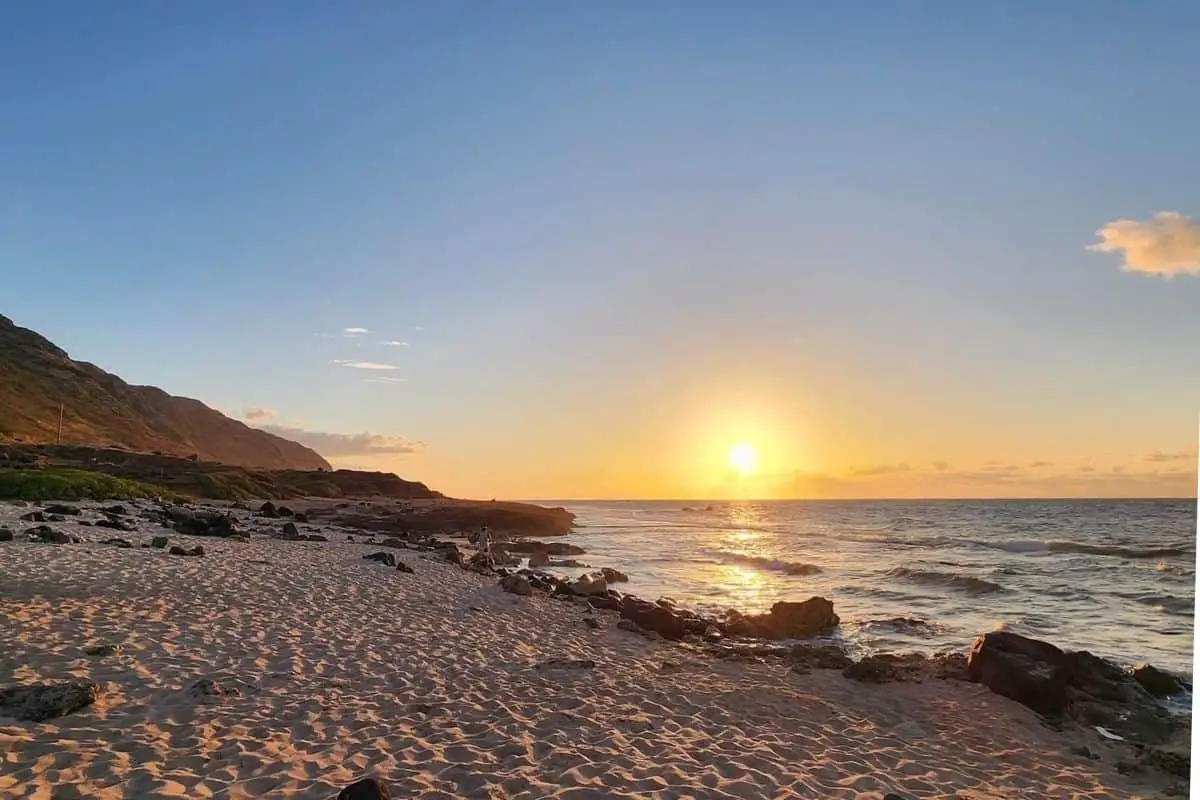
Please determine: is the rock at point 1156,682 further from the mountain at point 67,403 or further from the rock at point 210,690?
the mountain at point 67,403

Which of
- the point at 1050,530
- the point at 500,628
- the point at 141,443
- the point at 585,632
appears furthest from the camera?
the point at 141,443

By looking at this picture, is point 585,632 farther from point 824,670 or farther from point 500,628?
point 824,670

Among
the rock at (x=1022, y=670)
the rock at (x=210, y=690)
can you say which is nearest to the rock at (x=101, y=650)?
the rock at (x=210, y=690)

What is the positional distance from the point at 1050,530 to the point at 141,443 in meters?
142

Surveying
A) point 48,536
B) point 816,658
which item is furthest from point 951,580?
point 48,536

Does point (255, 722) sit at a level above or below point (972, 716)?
above

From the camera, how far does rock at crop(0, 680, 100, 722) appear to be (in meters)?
8.54

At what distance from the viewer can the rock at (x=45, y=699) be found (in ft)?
28.0

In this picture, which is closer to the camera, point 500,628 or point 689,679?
point 689,679

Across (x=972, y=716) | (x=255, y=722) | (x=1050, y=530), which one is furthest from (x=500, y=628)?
(x=1050, y=530)

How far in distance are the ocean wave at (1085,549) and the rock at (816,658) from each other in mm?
43861

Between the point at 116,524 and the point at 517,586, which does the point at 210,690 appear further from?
the point at 116,524

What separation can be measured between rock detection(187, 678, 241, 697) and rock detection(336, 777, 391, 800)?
415 centimetres

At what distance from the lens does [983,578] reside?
38062 mm
